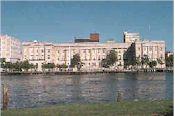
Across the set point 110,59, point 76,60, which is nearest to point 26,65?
point 76,60

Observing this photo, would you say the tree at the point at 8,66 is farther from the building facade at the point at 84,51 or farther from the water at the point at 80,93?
the water at the point at 80,93

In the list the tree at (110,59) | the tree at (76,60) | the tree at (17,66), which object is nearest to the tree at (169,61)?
the tree at (110,59)

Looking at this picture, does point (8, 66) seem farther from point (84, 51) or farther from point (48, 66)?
point (84, 51)

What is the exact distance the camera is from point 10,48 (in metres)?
118

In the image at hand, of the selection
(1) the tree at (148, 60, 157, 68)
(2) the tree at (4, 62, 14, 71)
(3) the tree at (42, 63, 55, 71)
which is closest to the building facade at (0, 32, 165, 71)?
(1) the tree at (148, 60, 157, 68)

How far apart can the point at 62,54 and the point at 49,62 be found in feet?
17.6

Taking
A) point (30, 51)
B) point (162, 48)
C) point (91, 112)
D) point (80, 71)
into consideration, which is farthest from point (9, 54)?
point (91, 112)

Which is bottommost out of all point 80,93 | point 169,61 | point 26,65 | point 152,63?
point 80,93

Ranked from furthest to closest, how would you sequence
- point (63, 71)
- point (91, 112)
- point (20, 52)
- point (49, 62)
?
point (20, 52) → point (49, 62) → point (63, 71) → point (91, 112)

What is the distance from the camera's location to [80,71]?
109875 millimetres

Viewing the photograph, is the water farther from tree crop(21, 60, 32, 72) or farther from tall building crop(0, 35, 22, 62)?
tall building crop(0, 35, 22, 62)

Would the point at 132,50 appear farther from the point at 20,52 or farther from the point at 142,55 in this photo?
the point at 20,52

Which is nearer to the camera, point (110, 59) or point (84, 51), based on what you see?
point (110, 59)

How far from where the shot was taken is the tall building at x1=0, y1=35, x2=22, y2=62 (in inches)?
4455
